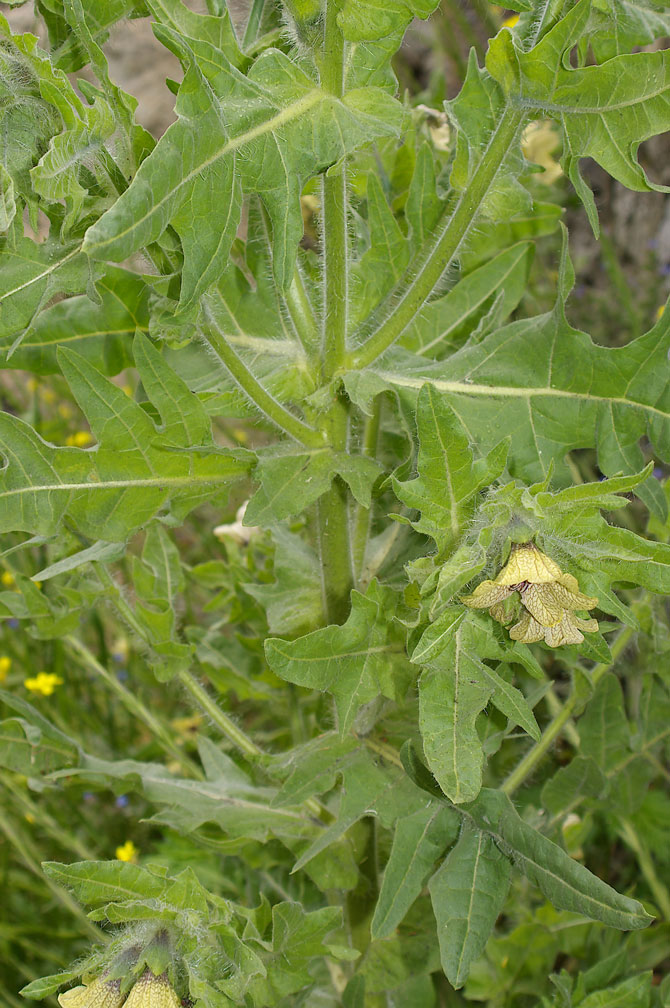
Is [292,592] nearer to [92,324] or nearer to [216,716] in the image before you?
[216,716]

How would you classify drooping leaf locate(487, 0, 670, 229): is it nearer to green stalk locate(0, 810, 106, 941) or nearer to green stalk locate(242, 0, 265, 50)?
green stalk locate(242, 0, 265, 50)

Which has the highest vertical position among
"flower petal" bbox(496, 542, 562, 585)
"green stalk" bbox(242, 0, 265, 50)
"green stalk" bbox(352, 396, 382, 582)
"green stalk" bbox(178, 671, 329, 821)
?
"green stalk" bbox(242, 0, 265, 50)

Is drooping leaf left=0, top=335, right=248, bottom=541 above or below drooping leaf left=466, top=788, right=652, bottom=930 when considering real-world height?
above

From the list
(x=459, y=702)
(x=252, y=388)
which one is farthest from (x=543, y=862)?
(x=252, y=388)

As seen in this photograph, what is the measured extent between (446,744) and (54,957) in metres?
1.85

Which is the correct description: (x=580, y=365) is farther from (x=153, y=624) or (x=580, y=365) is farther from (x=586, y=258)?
(x=586, y=258)

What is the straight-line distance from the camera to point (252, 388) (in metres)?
1.40

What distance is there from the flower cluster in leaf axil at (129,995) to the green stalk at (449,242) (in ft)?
3.10

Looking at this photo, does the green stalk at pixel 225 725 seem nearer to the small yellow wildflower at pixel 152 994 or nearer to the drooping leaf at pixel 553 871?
the drooping leaf at pixel 553 871

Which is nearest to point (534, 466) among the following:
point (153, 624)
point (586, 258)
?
point (153, 624)

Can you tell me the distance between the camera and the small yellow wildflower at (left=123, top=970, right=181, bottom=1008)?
47.9 inches

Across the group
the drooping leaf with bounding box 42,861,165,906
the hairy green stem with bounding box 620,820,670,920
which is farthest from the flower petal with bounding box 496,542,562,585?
the hairy green stem with bounding box 620,820,670,920

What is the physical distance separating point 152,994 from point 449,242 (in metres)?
1.16

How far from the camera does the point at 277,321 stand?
1.69 m
